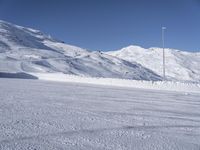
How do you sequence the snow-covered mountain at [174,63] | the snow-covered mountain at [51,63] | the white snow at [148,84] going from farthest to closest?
the snow-covered mountain at [174,63], the snow-covered mountain at [51,63], the white snow at [148,84]

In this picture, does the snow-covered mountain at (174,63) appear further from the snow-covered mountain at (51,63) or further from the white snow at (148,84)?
the white snow at (148,84)

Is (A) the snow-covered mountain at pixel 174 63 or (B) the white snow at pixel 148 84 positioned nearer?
(B) the white snow at pixel 148 84

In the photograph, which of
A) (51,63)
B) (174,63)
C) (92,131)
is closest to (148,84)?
(92,131)

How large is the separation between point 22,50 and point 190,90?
9832 centimetres

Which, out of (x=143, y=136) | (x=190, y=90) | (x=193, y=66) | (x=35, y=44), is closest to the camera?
(x=143, y=136)

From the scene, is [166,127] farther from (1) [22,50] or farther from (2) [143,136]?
(1) [22,50]

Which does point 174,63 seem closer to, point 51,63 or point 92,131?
point 51,63

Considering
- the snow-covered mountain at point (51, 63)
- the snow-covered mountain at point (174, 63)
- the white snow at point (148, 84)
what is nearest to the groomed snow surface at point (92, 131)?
the white snow at point (148, 84)

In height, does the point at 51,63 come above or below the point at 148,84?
above

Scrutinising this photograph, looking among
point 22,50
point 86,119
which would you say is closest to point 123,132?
point 86,119

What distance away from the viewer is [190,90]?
89.0 ft

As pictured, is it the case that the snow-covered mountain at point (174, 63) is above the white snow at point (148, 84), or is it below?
above

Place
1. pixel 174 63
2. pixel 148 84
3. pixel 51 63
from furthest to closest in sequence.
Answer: pixel 174 63 → pixel 51 63 → pixel 148 84

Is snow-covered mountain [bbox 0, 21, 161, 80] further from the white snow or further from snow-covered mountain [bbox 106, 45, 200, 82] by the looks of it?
the white snow
